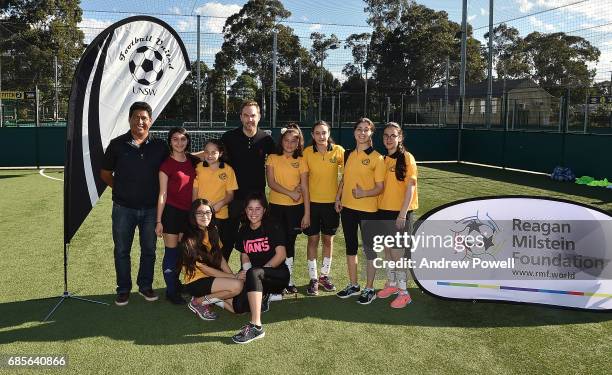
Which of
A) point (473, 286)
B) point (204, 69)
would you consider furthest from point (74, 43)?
point (473, 286)

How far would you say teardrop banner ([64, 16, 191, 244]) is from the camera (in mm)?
4570

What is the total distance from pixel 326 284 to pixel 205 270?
1405 mm

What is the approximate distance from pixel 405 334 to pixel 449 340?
1.20ft

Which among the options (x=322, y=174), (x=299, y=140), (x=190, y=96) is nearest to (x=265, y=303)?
(x=322, y=174)

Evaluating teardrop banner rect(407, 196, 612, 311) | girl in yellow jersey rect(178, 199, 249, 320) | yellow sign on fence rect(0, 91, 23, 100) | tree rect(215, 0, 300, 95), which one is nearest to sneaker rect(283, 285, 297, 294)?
girl in yellow jersey rect(178, 199, 249, 320)

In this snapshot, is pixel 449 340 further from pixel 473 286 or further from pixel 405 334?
pixel 473 286

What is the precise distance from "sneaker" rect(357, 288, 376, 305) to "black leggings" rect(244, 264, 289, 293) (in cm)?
80

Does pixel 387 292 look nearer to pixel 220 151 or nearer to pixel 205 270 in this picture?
pixel 205 270

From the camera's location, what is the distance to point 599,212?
173 inches

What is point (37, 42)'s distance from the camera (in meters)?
32.4

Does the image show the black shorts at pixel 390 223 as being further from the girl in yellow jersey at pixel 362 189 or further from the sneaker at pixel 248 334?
the sneaker at pixel 248 334

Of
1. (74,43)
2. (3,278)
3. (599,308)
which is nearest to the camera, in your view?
(599,308)

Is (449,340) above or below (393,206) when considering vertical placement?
below

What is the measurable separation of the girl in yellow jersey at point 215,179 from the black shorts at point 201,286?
2.13ft
